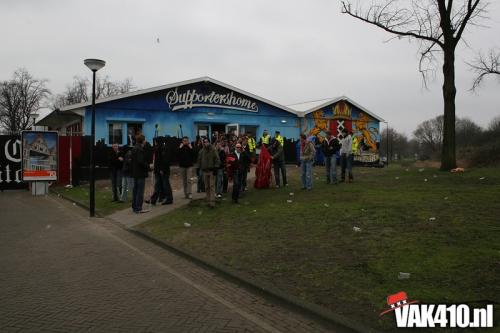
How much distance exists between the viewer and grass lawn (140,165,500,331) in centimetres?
529

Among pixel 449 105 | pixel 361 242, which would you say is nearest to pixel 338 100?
pixel 449 105

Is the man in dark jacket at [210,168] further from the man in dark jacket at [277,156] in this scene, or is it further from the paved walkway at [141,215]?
the man in dark jacket at [277,156]

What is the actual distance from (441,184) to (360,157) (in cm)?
1742

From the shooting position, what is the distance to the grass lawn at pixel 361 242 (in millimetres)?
5285

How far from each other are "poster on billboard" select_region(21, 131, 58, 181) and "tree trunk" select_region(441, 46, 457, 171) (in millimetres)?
16740

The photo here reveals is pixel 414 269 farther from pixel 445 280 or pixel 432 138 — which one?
pixel 432 138

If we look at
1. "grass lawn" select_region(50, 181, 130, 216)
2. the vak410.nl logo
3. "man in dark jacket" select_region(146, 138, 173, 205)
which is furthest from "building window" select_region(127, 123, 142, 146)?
the vak410.nl logo

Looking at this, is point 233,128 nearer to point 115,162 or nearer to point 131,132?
point 131,132

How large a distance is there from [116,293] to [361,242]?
389cm

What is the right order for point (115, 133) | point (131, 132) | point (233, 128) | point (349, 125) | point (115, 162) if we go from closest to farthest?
point (115, 162) < point (115, 133) < point (131, 132) < point (233, 128) < point (349, 125)

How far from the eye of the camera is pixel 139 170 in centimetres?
1232

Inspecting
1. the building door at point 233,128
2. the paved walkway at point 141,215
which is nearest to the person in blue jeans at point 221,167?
the paved walkway at point 141,215

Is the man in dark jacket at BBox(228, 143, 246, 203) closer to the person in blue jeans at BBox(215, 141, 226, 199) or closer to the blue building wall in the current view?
the person in blue jeans at BBox(215, 141, 226, 199)

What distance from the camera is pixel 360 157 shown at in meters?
31.4
